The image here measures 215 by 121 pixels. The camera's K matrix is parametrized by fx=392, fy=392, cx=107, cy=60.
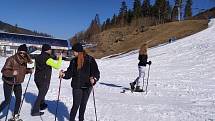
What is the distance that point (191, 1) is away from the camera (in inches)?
4884

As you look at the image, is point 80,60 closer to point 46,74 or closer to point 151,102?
point 46,74

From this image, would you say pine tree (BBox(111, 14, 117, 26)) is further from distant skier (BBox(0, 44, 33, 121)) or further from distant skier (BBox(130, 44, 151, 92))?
distant skier (BBox(0, 44, 33, 121))

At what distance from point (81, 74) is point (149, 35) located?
203 feet

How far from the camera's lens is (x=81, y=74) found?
8672mm

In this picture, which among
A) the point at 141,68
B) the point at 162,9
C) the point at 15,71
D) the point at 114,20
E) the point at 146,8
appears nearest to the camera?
the point at 15,71

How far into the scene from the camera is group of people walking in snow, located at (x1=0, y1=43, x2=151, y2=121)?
8672 millimetres

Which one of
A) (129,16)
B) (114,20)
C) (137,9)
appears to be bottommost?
(129,16)

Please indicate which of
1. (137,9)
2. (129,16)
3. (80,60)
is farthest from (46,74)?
(129,16)

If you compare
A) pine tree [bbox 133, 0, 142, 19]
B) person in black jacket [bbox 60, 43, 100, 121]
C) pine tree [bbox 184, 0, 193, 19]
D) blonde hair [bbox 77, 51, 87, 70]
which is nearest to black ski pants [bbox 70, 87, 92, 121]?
person in black jacket [bbox 60, 43, 100, 121]

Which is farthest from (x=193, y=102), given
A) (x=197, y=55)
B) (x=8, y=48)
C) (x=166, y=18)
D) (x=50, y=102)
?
(x=166, y=18)

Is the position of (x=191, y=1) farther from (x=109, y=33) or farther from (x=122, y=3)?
(x=109, y=33)

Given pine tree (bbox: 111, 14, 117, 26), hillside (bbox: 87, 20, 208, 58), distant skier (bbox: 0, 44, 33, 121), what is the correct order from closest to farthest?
distant skier (bbox: 0, 44, 33, 121), hillside (bbox: 87, 20, 208, 58), pine tree (bbox: 111, 14, 117, 26)

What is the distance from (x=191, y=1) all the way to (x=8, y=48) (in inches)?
3084

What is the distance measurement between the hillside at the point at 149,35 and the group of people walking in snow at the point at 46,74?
133ft
